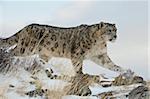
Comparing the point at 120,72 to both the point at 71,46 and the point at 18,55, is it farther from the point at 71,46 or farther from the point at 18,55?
the point at 18,55

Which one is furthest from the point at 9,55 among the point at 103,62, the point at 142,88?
the point at 142,88

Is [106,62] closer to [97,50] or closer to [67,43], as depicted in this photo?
[97,50]

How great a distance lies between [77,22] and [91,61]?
8.2 inches

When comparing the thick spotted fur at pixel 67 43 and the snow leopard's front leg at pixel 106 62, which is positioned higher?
the thick spotted fur at pixel 67 43

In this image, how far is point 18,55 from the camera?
1.94m

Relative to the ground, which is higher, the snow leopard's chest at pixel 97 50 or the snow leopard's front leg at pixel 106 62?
the snow leopard's chest at pixel 97 50

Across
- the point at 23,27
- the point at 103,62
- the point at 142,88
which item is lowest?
the point at 142,88

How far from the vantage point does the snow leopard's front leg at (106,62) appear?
6.33 ft

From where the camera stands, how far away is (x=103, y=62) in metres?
1.94

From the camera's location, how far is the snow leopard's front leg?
193cm

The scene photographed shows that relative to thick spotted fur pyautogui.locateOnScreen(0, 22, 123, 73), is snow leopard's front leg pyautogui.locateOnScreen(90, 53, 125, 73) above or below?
below

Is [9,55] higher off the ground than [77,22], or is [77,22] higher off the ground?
[77,22]

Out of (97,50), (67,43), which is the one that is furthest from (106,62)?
(67,43)

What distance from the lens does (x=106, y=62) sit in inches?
76.2
